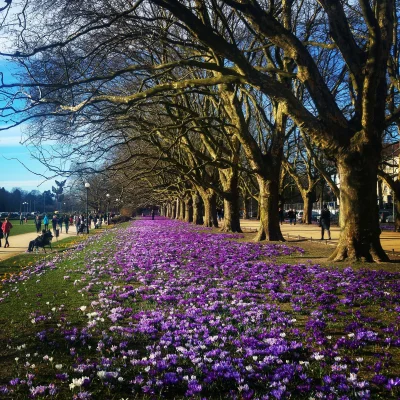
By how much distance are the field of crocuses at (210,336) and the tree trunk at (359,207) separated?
5.12ft

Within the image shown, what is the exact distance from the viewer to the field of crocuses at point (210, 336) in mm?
3809

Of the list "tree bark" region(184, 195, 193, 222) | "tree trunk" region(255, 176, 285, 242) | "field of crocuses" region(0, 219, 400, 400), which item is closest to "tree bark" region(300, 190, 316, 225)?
"tree bark" region(184, 195, 193, 222)

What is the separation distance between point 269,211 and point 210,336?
13753mm

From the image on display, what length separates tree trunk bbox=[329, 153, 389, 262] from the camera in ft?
34.8

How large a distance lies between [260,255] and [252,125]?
1145 inches

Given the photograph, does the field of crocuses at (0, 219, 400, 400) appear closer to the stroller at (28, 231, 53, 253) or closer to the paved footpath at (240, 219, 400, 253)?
the paved footpath at (240, 219, 400, 253)

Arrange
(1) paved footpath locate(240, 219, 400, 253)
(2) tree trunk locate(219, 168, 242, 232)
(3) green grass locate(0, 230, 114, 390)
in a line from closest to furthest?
(3) green grass locate(0, 230, 114, 390), (1) paved footpath locate(240, 219, 400, 253), (2) tree trunk locate(219, 168, 242, 232)

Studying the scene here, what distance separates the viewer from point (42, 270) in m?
12.4

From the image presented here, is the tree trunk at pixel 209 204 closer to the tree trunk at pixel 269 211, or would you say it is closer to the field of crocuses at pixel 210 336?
the tree trunk at pixel 269 211

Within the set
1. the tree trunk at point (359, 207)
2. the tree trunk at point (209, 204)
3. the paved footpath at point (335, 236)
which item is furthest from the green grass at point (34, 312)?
the tree trunk at point (209, 204)

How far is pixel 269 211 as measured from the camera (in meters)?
18.6

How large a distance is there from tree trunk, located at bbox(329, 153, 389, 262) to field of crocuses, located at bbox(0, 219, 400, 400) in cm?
156

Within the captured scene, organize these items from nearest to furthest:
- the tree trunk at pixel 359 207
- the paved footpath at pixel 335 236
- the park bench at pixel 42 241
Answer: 1. the tree trunk at pixel 359 207
2. the paved footpath at pixel 335 236
3. the park bench at pixel 42 241

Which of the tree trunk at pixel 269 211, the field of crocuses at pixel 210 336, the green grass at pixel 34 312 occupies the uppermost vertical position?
the tree trunk at pixel 269 211
